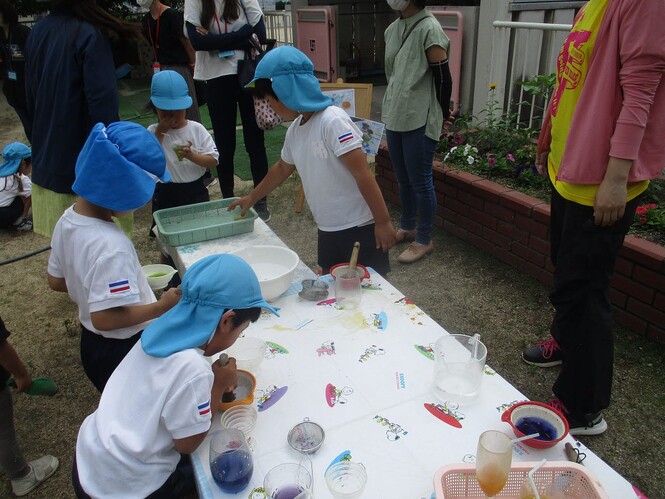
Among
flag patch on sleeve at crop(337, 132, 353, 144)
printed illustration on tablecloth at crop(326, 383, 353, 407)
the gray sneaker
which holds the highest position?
flag patch on sleeve at crop(337, 132, 353, 144)

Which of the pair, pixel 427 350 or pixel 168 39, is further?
pixel 168 39

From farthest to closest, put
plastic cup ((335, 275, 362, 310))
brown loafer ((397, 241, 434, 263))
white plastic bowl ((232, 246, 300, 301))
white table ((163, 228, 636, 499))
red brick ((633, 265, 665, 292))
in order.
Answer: brown loafer ((397, 241, 434, 263))
red brick ((633, 265, 665, 292))
white plastic bowl ((232, 246, 300, 301))
plastic cup ((335, 275, 362, 310))
white table ((163, 228, 636, 499))

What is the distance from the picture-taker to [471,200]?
3.94 m

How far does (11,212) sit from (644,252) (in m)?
5.11

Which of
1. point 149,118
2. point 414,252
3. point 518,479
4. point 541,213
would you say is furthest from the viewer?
point 149,118

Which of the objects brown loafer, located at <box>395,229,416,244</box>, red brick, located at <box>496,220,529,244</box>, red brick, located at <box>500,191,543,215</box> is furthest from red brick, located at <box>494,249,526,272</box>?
brown loafer, located at <box>395,229,416,244</box>

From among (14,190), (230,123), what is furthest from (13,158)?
(230,123)

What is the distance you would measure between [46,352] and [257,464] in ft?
7.83

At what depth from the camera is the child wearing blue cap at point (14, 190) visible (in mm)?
4809

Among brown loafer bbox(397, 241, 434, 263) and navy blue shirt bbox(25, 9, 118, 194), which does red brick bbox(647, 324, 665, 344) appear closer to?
brown loafer bbox(397, 241, 434, 263)

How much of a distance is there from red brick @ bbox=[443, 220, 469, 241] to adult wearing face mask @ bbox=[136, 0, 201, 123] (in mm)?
A: 2583

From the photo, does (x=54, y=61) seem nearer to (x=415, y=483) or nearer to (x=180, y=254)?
(x=180, y=254)

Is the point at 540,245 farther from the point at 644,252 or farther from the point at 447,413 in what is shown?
the point at 447,413

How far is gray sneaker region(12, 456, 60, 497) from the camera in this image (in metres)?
2.21
